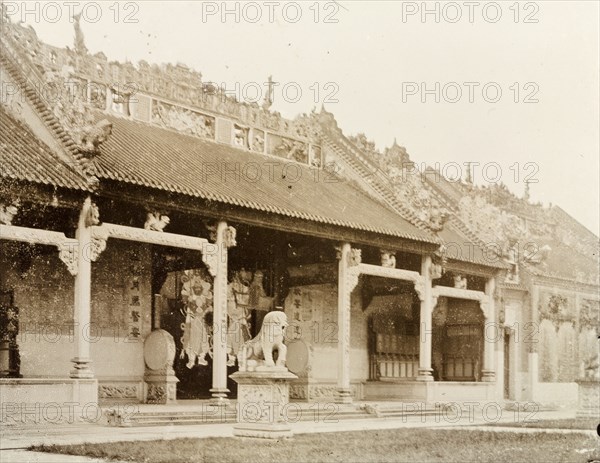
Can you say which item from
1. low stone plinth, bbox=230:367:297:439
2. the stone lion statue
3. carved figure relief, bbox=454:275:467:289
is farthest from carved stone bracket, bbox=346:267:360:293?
low stone plinth, bbox=230:367:297:439

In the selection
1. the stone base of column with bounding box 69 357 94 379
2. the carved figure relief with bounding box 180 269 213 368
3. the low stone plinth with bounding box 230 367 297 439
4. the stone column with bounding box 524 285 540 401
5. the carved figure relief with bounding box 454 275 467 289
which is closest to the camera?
the low stone plinth with bounding box 230 367 297 439

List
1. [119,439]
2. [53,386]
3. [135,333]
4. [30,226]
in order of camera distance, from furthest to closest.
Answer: [135,333]
[30,226]
[53,386]
[119,439]

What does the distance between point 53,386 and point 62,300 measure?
3270 mm

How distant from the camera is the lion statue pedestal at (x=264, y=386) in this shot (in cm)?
1319

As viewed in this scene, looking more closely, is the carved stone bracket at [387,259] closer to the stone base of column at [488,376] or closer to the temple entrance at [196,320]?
the temple entrance at [196,320]

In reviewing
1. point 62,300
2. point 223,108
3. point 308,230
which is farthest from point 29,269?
point 223,108

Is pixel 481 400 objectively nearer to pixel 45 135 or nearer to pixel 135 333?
pixel 135 333

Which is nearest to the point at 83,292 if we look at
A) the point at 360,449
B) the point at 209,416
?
the point at 209,416

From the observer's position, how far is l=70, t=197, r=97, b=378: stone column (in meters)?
15.8

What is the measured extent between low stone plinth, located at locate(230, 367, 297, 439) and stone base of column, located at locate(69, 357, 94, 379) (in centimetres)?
332

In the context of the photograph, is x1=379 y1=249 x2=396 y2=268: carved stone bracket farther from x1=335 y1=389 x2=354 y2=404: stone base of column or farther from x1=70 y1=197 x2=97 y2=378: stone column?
x1=70 y1=197 x2=97 y2=378: stone column

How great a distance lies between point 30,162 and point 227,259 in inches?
225

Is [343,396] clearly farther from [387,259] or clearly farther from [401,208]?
[401,208]

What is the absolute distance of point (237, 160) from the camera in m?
22.1
